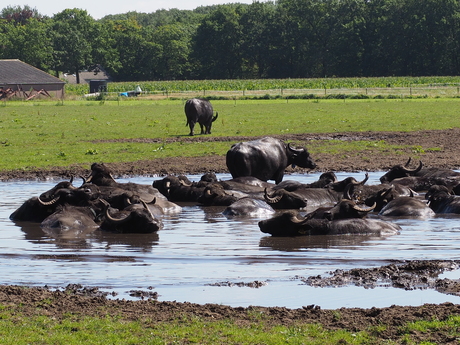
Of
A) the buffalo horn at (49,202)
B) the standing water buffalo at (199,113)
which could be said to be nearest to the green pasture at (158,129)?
the standing water buffalo at (199,113)

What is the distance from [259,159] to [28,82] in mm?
68775

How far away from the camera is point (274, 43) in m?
136

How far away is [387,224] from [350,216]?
2.04ft

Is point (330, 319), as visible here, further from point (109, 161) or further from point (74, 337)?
point (109, 161)

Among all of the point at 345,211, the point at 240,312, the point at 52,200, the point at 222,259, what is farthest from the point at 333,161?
the point at 240,312

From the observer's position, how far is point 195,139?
30.5 meters

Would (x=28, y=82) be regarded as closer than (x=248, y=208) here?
No

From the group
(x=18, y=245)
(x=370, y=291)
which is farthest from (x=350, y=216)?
(x=18, y=245)

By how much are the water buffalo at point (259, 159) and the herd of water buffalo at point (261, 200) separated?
0.02 m

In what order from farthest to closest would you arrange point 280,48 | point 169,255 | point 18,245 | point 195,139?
point 280,48 → point 195,139 → point 18,245 → point 169,255

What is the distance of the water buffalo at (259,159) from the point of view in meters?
18.6

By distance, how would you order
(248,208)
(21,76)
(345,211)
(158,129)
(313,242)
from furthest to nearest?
(21,76) → (158,129) → (248,208) → (345,211) → (313,242)

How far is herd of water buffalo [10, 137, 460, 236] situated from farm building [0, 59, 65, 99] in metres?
64.5

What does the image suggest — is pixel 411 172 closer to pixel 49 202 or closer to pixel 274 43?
pixel 49 202
